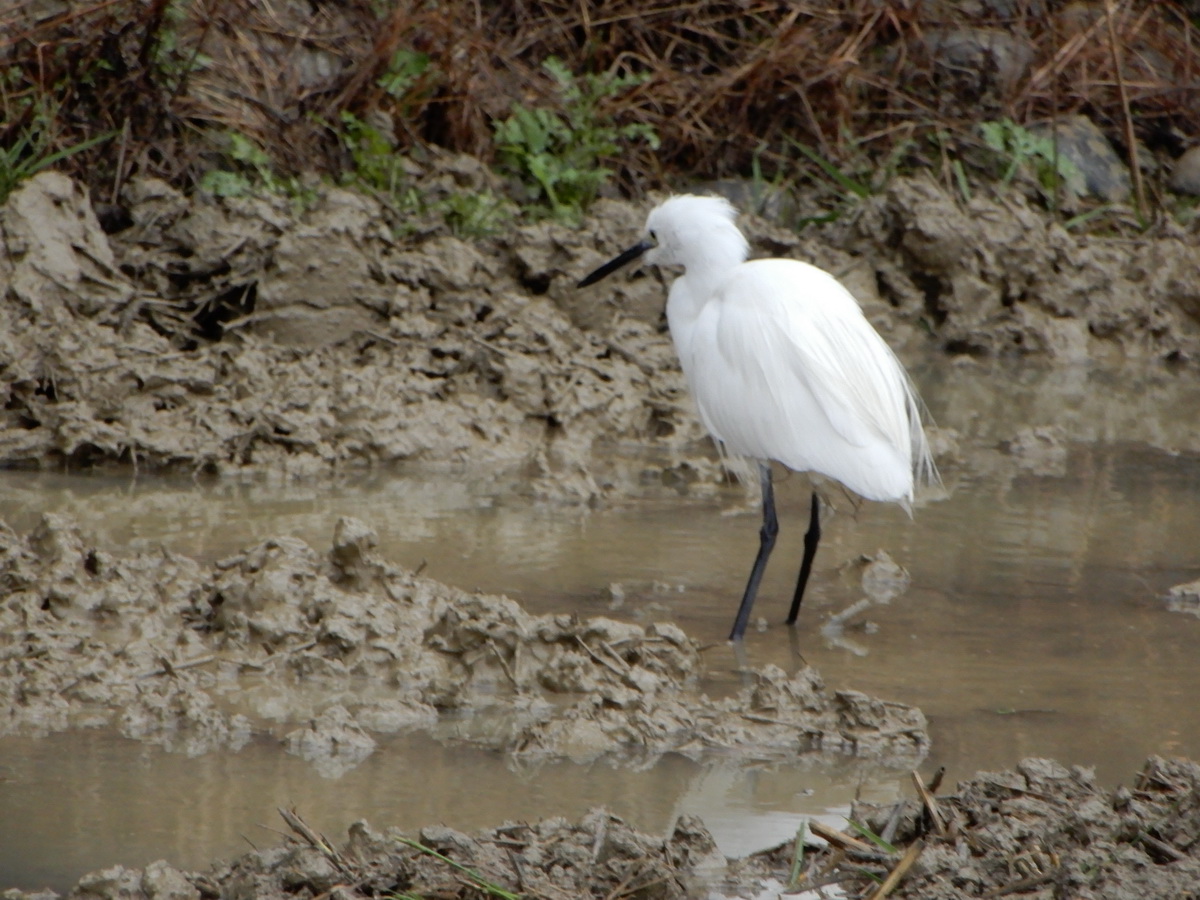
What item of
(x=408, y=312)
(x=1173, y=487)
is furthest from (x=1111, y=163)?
(x=408, y=312)

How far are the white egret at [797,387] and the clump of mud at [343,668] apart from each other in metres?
0.69

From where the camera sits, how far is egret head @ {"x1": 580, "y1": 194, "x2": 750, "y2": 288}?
4.87 metres

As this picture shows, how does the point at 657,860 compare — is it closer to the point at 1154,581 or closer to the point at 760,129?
the point at 1154,581

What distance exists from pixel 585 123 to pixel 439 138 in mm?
814

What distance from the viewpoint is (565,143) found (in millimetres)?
8219

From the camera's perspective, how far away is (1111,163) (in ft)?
30.6

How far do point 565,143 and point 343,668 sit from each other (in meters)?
5.06

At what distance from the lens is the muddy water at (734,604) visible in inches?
117

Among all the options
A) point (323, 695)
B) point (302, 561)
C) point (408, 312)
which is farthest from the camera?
point (408, 312)

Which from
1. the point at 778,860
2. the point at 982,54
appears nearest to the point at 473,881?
the point at 778,860

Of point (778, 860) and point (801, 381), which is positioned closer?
point (778, 860)

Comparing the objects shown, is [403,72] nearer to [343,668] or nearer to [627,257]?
[627,257]

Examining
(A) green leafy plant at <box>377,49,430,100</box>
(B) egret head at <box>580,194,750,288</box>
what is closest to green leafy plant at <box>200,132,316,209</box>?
(A) green leafy plant at <box>377,49,430,100</box>

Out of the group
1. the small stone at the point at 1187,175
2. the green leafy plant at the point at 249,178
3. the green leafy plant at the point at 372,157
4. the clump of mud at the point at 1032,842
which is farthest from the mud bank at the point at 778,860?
the small stone at the point at 1187,175
